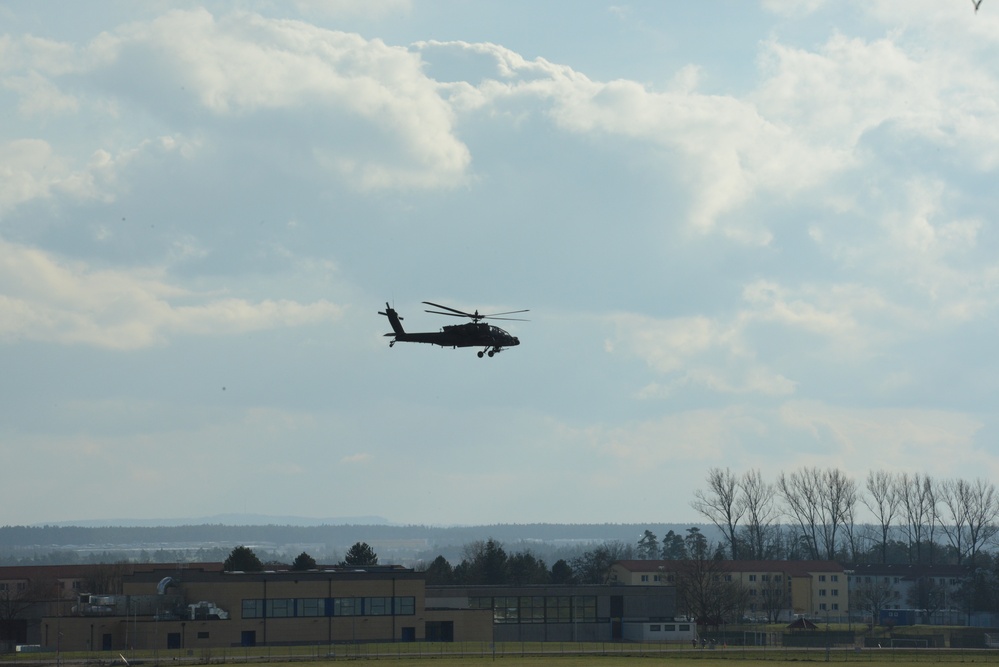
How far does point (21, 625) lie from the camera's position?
114 meters

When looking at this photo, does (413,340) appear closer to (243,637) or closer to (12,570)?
(243,637)

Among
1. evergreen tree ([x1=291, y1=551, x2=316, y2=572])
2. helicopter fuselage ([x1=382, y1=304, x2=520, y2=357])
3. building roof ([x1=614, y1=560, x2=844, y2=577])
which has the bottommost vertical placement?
building roof ([x1=614, y1=560, x2=844, y2=577])

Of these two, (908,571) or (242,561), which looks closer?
(242,561)

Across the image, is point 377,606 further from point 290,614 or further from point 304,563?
point 304,563

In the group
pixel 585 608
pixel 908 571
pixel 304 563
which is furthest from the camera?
pixel 908 571

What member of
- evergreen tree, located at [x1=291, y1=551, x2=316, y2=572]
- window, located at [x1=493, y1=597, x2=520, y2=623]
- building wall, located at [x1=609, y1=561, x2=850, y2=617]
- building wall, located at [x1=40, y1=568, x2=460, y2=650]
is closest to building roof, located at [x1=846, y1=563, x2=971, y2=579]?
building wall, located at [x1=609, y1=561, x2=850, y2=617]

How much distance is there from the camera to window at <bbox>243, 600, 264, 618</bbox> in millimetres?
110312

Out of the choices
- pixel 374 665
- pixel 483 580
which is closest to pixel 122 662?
pixel 374 665

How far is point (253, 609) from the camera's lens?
11062 cm

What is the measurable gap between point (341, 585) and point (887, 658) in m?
46.3

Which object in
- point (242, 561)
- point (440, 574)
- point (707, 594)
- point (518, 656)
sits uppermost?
point (242, 561)

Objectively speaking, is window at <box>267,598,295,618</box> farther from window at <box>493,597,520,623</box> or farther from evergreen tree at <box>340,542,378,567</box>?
evergreen tree at <box>340,542,378,567</box>

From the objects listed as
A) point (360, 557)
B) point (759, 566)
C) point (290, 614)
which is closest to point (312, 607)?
point (290, 614)

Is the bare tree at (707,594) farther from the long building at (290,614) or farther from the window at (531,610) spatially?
the window at (531,610)
